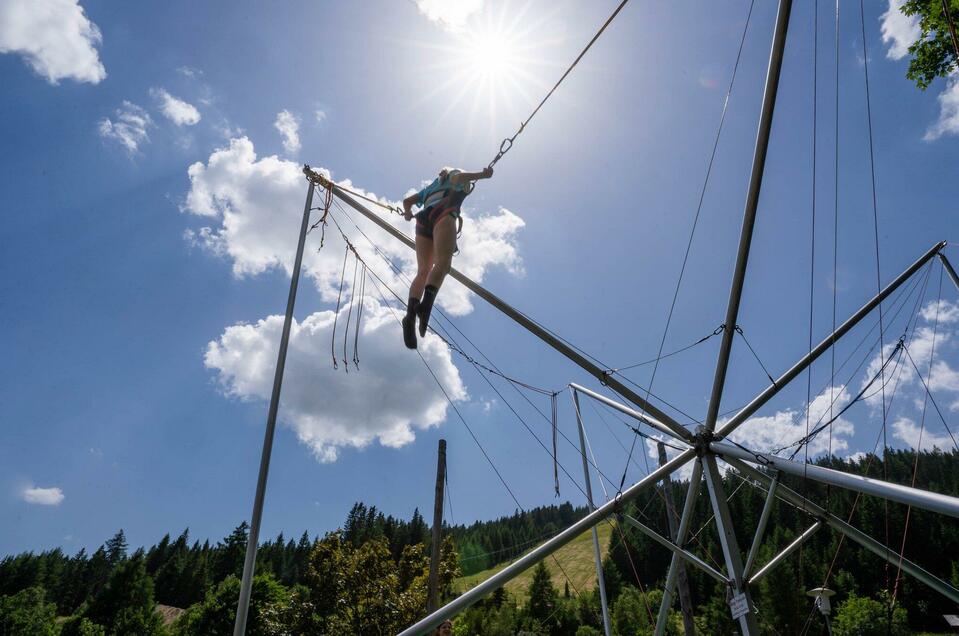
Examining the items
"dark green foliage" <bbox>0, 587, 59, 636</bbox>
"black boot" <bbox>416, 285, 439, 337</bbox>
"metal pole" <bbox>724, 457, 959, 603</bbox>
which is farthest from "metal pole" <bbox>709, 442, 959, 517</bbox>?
"dark green foliage" <bbox>0, 587, 59, 636</bbox>

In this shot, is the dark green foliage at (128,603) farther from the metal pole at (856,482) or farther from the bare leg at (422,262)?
the metal pole at (856,482)

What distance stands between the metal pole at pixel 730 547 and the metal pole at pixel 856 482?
23cm

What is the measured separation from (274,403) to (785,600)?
46.9 m

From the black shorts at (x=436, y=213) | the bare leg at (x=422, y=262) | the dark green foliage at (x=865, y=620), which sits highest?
the black shorts at (x=436, y=213)

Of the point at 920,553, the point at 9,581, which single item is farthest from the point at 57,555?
the point at 920,553

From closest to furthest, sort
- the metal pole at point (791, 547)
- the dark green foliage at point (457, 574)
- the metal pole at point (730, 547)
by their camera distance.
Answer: the metal pole at point (730, 547), the metal pole at point (791, 547), the dark green foliage at point (457, 574)

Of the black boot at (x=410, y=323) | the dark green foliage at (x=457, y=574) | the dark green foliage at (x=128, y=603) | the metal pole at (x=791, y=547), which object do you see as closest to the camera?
the black boot at (x=410, y=323)

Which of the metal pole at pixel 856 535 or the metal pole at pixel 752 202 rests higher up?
the metal pole at pixel 752 202

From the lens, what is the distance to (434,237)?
15.8 feet

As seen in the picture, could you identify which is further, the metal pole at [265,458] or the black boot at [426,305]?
the black boot at [426,305]

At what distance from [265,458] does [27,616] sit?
182ft

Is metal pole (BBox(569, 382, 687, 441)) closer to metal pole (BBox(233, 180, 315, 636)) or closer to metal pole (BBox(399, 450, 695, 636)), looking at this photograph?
metal pole (BBox(399, 450, 695, 636))

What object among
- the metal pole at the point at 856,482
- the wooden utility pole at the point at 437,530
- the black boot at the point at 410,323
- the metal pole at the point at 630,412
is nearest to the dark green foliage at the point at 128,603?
the wooden utility pole at the point at 437,530

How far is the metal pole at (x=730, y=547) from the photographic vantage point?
4856mm
